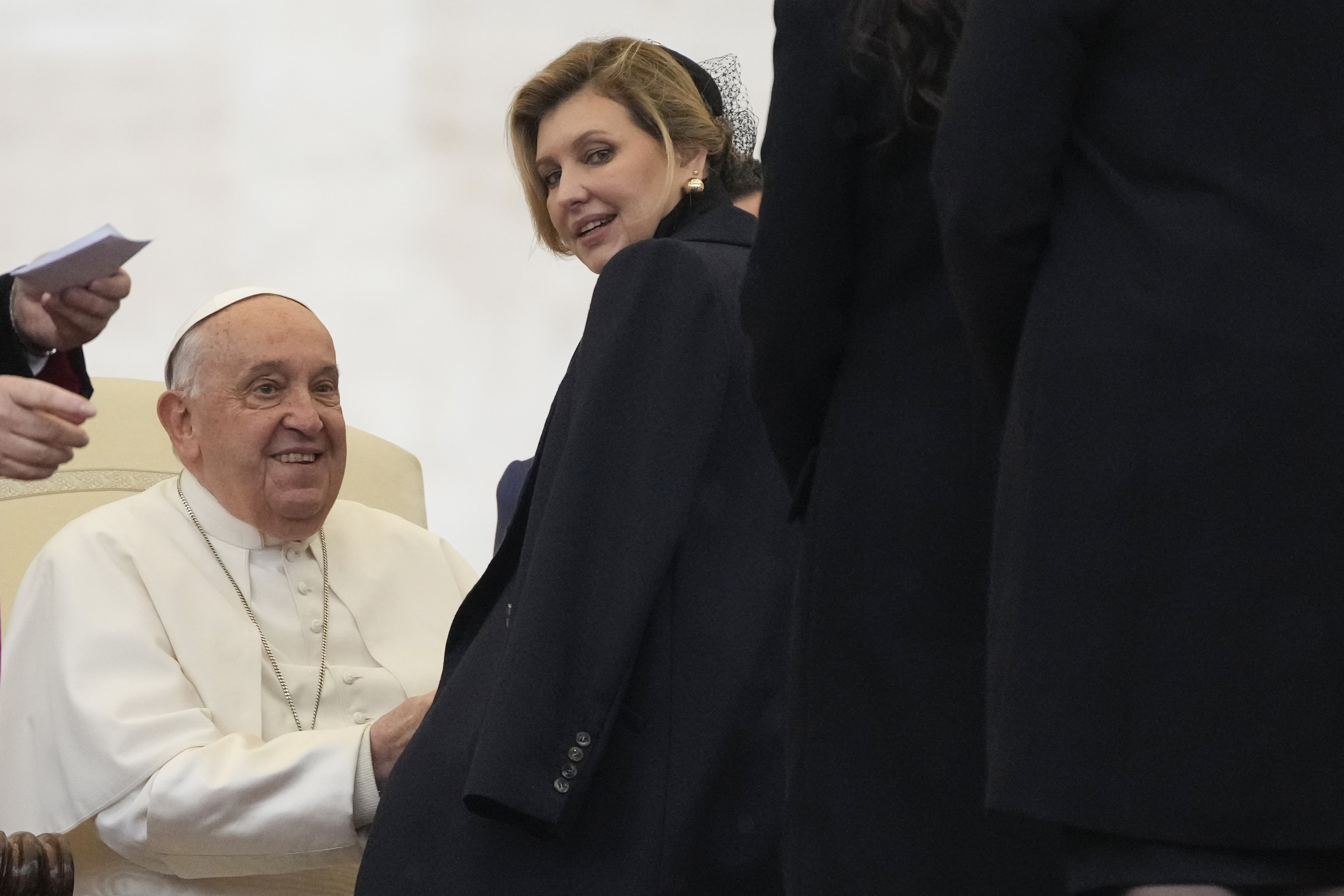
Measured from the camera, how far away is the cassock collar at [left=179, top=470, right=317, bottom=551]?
3264mm

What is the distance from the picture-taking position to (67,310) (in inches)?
95.0

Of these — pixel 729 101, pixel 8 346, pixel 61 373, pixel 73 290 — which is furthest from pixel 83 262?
pixel 729 101

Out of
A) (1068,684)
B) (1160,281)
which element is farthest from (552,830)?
(1160,281)

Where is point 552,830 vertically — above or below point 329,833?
above

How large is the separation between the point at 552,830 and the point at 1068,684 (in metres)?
0.89

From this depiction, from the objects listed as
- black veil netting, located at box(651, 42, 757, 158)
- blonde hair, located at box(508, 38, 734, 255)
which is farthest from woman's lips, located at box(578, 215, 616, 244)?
black veil netting, located at box(651, 42, 757, 158)

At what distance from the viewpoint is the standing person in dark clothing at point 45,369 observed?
2.01 meters

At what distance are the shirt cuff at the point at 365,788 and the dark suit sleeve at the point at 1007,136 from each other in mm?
1767

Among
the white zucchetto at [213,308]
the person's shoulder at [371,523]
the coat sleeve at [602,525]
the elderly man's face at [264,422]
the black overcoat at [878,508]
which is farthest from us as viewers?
the person's shoulder at [371,523]

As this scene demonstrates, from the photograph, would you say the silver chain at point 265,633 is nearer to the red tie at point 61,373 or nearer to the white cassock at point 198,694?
the white cassock at point 198,694

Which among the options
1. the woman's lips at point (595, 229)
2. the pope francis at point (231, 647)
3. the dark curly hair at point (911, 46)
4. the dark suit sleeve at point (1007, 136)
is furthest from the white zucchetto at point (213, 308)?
the dark suit sleeve at point (1007, 136)

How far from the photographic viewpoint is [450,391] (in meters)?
5.12

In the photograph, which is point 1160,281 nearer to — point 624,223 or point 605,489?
point 605,489

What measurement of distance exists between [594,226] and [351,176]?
2519 mm
